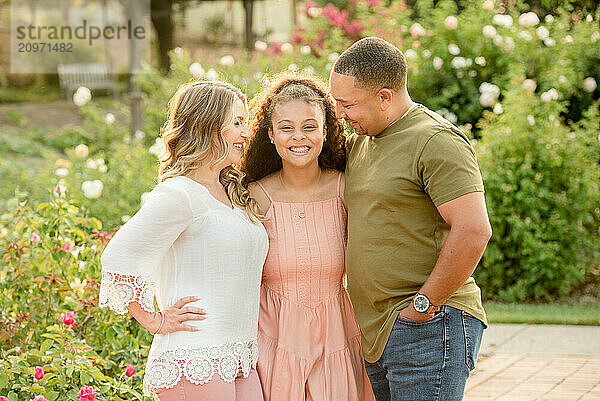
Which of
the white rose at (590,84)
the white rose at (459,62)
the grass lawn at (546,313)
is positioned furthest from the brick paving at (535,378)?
the white rose at (459,62)

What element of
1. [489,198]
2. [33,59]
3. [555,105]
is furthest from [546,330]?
[33,59]

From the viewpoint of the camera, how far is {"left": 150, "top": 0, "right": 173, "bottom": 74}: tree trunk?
51.3ft

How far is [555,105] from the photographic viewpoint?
7324mm

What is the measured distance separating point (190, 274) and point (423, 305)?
0.75m

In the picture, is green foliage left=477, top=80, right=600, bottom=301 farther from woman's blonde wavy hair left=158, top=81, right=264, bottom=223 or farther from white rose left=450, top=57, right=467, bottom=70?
woman's blonde wavy hair left=158, top=81, right=264, bottom=223

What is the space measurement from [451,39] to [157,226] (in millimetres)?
7039

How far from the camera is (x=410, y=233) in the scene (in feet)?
8.89

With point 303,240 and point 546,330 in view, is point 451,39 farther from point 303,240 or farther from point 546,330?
point 303,240

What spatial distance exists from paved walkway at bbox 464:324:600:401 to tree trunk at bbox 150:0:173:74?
10983mm

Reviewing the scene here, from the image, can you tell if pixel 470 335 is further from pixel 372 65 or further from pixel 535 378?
pixel 535 378

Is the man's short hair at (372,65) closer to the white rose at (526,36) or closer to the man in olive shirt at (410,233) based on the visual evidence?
the man in olive shirt at (410,233)

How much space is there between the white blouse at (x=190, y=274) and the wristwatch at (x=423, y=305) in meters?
0.55

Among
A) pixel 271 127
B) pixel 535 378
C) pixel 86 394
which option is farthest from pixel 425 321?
pixel 535 378

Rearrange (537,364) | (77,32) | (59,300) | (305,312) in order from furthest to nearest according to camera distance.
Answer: (77,32) → (537,364) → (59,300) → (305,312)
